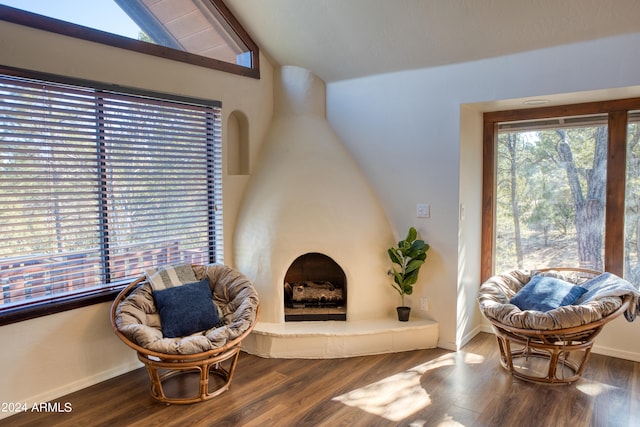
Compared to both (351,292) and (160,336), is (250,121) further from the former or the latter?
(160,336)

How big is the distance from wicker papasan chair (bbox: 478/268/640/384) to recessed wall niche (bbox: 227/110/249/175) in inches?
89.0

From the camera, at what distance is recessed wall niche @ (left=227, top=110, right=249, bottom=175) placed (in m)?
3.97

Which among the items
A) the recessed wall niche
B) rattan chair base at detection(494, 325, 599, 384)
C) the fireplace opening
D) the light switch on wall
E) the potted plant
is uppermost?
the recessed wall niche

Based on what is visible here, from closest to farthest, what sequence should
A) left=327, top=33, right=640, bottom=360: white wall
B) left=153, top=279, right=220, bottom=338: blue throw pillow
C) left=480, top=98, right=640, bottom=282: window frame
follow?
left=153, top=279, right=220, bottom=338: blue throw pillow < left=327, top=33, right=640, bottom=360: white wall < left=480, top=98, right=640, bottom=282: window frame

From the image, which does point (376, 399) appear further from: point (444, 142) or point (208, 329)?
point (444, 142)

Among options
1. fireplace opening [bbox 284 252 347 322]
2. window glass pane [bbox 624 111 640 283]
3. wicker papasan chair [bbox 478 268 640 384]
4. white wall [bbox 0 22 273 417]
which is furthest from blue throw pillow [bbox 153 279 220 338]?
window glass pane [bbox 624 111 640 283]

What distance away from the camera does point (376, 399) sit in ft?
9.17

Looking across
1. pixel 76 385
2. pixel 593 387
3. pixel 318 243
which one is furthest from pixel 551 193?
pixel 76 385

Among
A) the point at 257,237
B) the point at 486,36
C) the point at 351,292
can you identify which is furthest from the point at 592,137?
the point at 257,237

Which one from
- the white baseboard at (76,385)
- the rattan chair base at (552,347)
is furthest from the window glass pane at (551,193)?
the white baseboard at (76,385)

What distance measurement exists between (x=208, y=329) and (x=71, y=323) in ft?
2.84

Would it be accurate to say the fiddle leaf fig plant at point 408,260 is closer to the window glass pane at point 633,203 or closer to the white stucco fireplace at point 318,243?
the white stucco fireplace at point 318,243

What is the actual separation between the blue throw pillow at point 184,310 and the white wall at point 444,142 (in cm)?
168

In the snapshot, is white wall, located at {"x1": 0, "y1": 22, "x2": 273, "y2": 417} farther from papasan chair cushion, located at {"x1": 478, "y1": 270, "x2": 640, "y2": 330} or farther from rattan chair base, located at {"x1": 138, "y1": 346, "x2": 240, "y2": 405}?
papasan chair cushion, located at {"x1": 478, "y1": 270, "x2": 640, "y2": 330}
